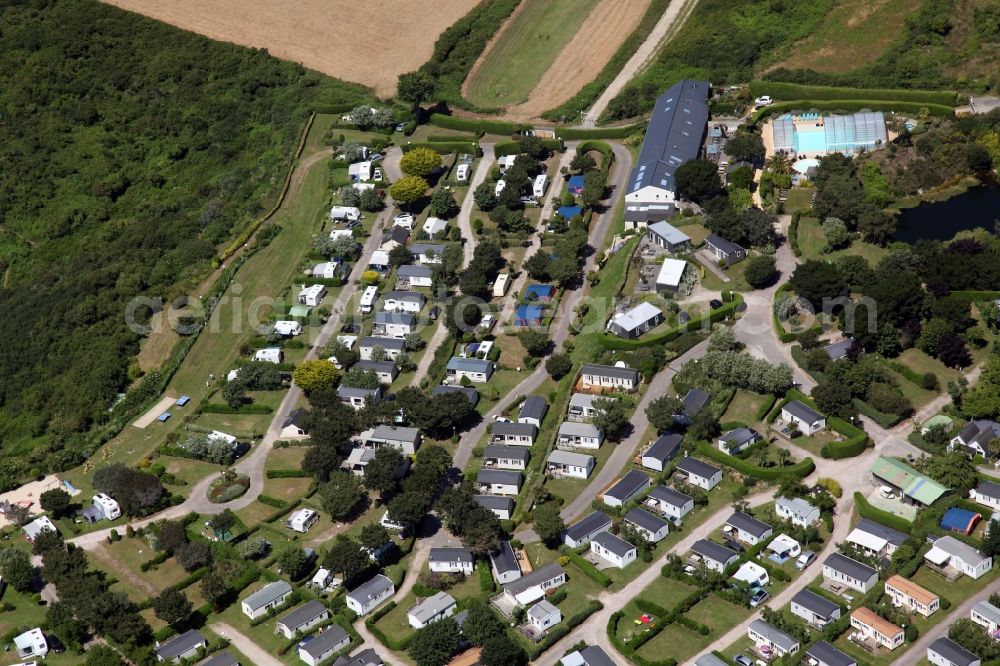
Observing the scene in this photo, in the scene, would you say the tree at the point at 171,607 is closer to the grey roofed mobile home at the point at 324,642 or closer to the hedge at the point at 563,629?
the grey roofed mobile home at the point at 324,642

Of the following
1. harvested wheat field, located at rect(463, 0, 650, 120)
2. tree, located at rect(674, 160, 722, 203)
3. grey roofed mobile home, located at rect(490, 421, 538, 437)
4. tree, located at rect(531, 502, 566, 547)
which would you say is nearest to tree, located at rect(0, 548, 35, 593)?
grey roofed mobile home, located at rect(490, 421, 538, 437)

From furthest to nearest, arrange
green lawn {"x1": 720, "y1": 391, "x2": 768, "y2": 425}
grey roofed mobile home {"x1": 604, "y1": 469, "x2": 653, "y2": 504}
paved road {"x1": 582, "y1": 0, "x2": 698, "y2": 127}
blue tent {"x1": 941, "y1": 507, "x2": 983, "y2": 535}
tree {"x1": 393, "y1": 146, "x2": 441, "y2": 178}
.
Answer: paved road {"x1": 582, "y1": 0, "x2": 698, "y2": 127}, tree {"x1": 393, "y1": 146, "x2": 441, "y2": 178}, green lawn {"x1": 720, "y1": 391, "x2": 768, "y2": 425}, grey roofed mobile home {"x1": 604, "y1": 469, "x2": 653, "y2": 504}, blue tent {"x1": 941, "y1": 507, "x2": 983, "y2": 535}

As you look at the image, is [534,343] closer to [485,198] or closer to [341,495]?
[341,495]

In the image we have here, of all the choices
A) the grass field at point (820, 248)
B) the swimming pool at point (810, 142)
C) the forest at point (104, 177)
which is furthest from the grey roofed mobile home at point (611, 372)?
the forest at point (104, 177)

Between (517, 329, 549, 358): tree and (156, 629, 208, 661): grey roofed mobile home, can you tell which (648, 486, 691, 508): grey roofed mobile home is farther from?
(156, 629, 208, 661): grey roofed mobile home

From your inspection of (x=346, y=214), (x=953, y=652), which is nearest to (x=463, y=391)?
(x=346, y=214)

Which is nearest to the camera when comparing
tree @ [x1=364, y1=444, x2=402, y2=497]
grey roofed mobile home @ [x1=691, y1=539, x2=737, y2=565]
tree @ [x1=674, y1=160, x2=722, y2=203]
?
grey roofed mobile home @ [x1=691, y1=539, x2=737, y2=565]

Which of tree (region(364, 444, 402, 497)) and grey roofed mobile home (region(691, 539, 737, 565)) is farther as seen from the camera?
tree (region(364, 444, 402, 497))
